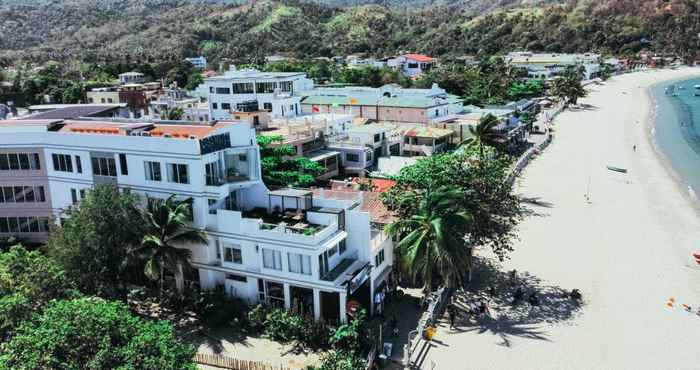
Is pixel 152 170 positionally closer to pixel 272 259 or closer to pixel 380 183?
pixel 272 259

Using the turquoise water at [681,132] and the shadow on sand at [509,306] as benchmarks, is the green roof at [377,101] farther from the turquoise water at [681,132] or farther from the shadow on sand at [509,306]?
the shadow on sand at [509,306]

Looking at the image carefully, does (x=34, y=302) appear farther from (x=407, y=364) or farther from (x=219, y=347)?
(x=407, y=364)

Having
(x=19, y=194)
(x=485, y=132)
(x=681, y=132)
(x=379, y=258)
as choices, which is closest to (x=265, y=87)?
(x=485, y=132)

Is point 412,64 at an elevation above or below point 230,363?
above

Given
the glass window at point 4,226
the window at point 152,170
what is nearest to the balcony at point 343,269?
the window at point 152,170

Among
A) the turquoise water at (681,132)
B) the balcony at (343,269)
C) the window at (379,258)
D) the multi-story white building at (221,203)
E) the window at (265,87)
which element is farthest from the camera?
the window at (265,87)

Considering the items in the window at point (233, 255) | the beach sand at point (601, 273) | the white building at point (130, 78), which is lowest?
the beach sand at point (601, 273)
